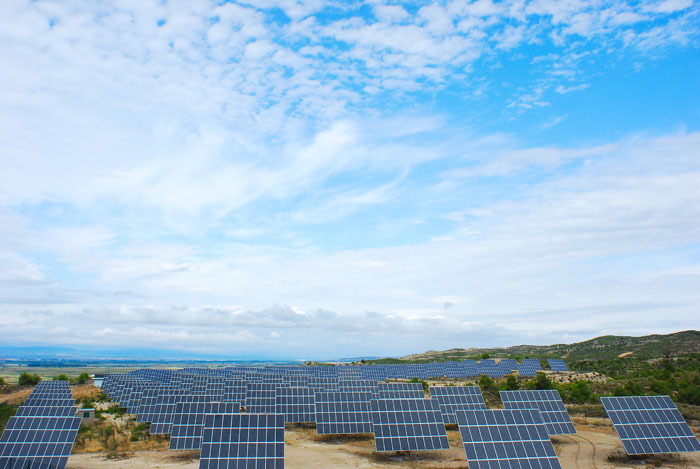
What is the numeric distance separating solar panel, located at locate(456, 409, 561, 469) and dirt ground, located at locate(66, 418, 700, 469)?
401 cm

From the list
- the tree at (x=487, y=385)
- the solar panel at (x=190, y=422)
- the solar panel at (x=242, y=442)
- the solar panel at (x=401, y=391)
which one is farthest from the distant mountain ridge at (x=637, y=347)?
the solar panel at (x=242, y=442)

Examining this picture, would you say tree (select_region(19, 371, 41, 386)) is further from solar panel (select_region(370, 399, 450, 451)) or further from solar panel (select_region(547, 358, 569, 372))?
solar panel (select_region(547, 358, 569, 372))

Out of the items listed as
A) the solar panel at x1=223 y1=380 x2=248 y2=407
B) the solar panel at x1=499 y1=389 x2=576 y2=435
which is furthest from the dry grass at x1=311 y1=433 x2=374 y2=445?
the solar panel at x1=223 y1=380 x2=248 y2=407

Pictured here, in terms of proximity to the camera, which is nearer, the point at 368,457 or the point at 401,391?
the point at 368,457

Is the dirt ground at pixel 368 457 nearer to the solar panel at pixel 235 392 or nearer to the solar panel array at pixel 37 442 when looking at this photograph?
the solar panel array at pixel 37 442

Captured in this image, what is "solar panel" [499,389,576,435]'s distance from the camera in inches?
1218

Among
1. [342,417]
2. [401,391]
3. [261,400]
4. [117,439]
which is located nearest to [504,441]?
[342,417]

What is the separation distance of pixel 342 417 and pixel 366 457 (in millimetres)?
5321

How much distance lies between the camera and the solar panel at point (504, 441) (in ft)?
70.8

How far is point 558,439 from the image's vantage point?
1281 inches

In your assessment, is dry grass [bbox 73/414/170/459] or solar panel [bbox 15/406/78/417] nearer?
dry grass [bbox 73/414/170/459]

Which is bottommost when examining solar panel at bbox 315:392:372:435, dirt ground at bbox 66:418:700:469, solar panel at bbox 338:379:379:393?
dirt ground at bbox 66:418:700:469

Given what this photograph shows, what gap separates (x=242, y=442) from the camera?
864 inches

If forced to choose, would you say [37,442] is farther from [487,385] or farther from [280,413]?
[487,385]
